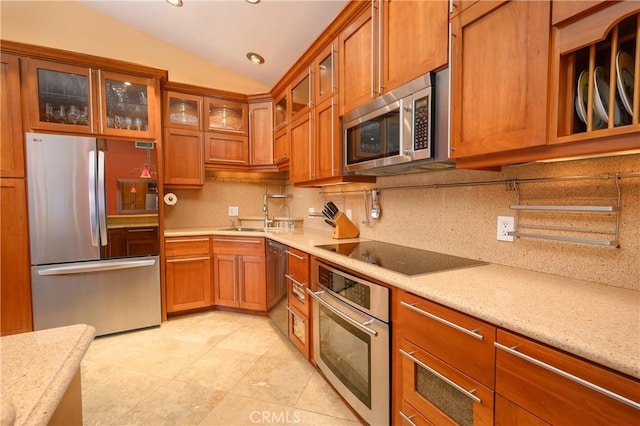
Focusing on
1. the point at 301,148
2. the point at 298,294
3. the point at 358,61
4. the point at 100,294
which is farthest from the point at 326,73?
the point at 100,294

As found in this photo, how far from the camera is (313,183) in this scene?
8.28 feet

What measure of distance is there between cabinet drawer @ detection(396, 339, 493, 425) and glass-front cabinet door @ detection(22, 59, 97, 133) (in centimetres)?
301

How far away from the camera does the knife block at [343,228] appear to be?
227 cm

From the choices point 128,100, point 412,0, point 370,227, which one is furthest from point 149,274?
point 412,0

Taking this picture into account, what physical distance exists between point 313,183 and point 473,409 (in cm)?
194

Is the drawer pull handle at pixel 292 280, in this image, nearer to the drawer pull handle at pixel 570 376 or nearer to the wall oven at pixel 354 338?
the wall oven at pixel 354 338

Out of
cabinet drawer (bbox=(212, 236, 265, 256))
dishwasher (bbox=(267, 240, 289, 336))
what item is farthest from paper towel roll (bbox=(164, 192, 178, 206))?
dishwasher (bbox=(267, 240, 289, 336))

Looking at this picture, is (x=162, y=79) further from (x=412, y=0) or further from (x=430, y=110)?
(x=430, y=110)

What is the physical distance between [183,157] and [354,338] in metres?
2.58

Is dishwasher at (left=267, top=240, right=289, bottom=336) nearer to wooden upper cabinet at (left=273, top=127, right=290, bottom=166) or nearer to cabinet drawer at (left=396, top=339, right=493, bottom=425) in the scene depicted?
wooden upper cabinet at (left=273, top=127, right=290, bottom=166)

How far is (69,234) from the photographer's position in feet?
7.59

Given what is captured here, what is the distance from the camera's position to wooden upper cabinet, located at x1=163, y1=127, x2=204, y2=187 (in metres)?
2.94

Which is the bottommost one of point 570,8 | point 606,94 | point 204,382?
point 204,382

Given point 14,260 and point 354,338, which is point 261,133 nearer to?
point 14,260
